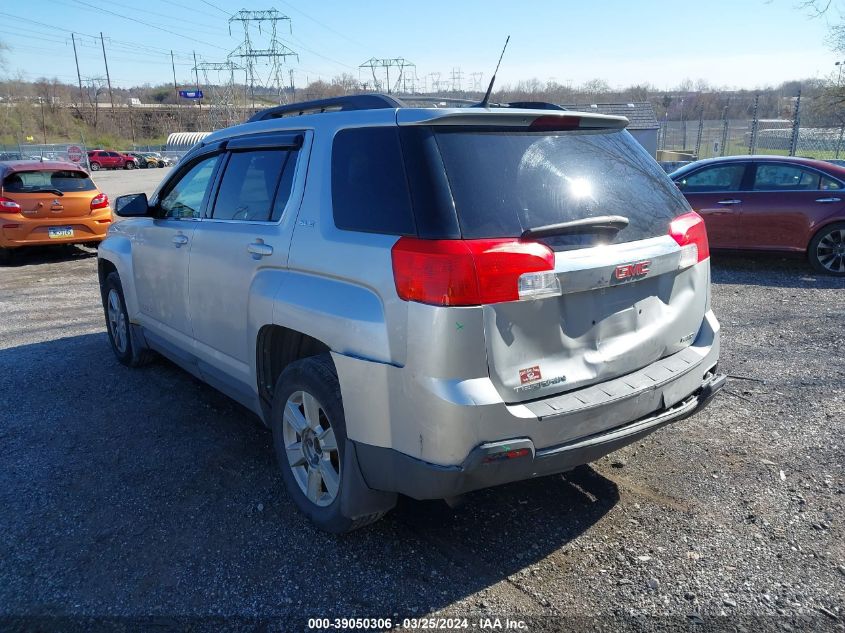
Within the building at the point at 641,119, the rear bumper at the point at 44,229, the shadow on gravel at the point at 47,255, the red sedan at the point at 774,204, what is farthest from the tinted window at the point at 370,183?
the building at the point at 641,119

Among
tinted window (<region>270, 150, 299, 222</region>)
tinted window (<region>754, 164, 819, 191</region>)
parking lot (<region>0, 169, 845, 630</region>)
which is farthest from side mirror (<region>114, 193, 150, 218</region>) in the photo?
tinted window (<region>754, 164, 819, 191</region>)

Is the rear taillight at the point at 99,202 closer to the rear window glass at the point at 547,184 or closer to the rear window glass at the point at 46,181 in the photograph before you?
the rear window glass at the point at 46,181

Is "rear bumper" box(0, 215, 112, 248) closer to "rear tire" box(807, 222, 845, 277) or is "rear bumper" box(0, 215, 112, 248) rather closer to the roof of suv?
the roof of suv

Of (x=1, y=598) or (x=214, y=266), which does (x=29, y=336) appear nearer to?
(x=214, y=266)

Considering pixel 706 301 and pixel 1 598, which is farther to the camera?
pixel 706 301

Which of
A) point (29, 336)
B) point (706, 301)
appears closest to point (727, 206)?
point (706, 301)

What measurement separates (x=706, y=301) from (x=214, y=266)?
2.77 metres

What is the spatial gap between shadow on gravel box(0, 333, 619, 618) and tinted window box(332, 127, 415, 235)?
1.50 meters

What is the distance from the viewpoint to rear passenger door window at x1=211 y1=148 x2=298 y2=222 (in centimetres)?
348

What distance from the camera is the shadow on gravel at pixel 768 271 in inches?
341

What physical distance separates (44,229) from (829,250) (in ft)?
40.1

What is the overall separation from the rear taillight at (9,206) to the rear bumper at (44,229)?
117 millimetres

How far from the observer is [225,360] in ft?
13.1

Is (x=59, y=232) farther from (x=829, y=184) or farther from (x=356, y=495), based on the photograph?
(x=829, y=184)
